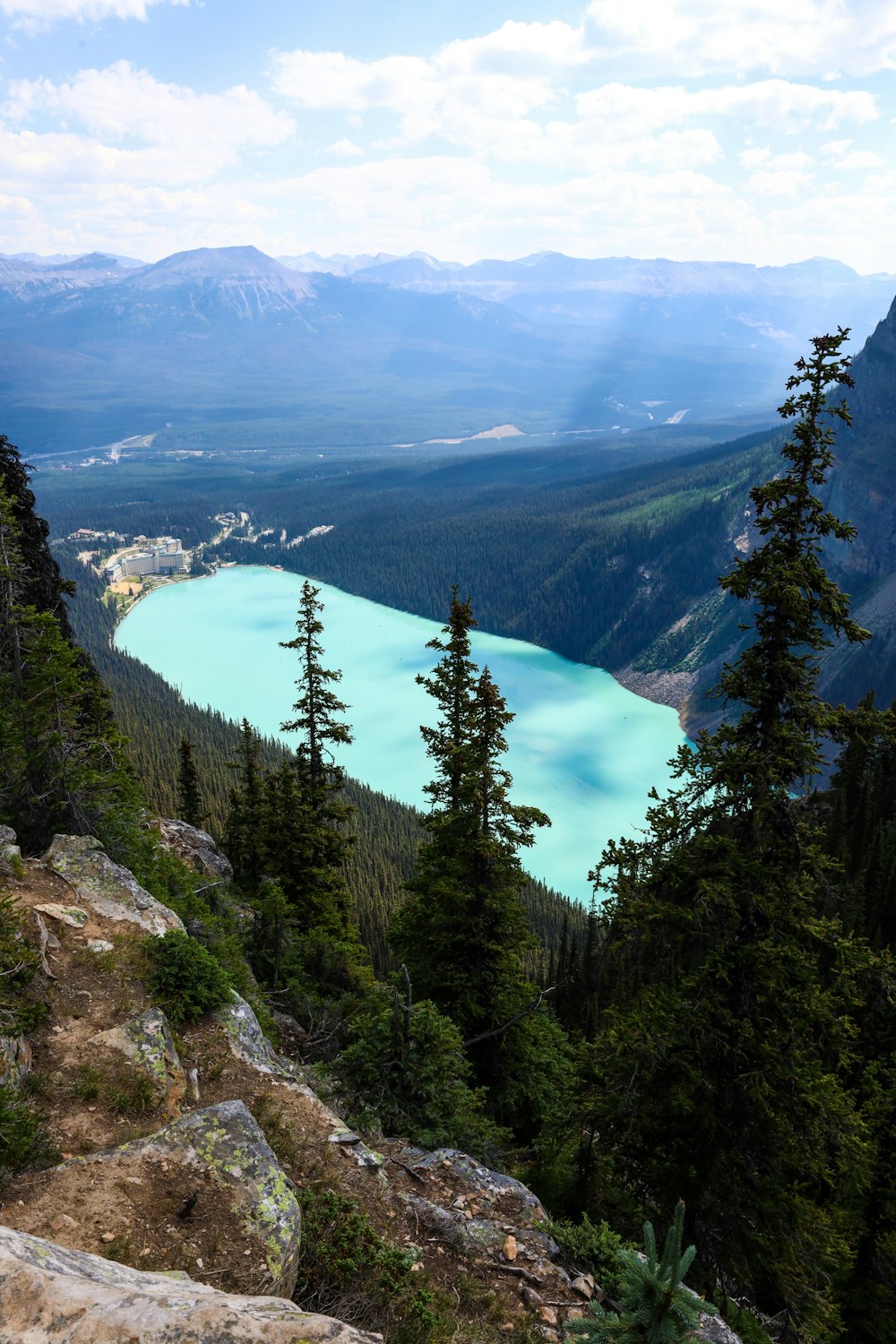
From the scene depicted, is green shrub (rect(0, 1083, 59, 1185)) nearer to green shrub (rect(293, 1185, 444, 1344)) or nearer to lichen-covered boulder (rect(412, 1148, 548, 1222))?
green shrub (rect(293, 1185, 444, 1344))

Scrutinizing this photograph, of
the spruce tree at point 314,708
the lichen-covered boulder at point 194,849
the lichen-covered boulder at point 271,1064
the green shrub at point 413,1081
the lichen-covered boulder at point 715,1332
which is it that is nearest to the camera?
the lichen-covered boulder at point 715,1332

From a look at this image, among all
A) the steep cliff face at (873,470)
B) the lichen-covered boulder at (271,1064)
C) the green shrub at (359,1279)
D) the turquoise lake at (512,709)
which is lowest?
the turquoise lake at (512,709)

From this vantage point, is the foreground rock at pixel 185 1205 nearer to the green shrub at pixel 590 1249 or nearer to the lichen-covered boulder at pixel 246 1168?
the lichen-covered boulder at pixel 246 1168

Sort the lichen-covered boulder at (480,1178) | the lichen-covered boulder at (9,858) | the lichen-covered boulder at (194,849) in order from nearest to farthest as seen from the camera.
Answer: the lichen-covered boulder at (480,1178)
the lichen-covered boulder at (9,858)
the lichen-covered boulder at (194,849)

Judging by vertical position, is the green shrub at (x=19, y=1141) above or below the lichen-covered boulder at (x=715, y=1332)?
above

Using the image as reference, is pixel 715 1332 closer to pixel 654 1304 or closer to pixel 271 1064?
pixel 654 1304

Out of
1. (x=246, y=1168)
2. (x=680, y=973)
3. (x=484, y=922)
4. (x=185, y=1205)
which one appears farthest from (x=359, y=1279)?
(x=484, y=922)

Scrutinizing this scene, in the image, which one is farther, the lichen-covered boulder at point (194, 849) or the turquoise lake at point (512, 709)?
the turquoise lake at point (512, 709)

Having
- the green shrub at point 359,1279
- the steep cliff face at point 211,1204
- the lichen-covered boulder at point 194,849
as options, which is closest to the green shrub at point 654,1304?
the steep cliff face at point 211,1204

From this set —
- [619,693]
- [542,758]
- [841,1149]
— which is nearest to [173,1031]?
[841,1149]
